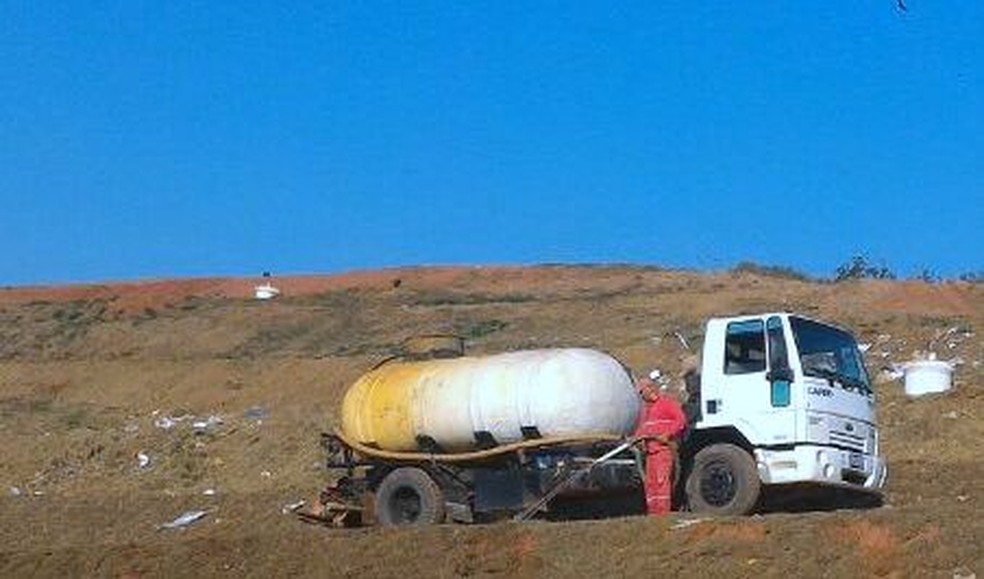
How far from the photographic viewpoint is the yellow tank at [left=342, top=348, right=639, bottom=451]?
623 inches

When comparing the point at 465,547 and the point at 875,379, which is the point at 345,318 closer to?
the point at 875,379

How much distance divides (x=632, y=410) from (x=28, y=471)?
13.9 meters

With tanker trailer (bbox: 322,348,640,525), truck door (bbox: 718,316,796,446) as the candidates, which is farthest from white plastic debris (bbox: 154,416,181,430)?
truck door (bbox: 718,316,796,446)

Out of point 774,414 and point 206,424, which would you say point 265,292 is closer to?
point 206,424

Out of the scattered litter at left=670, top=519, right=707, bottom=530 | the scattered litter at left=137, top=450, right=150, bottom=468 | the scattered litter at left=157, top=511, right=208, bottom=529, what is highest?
the scattered litter at left=137, top=450, right=150, bottom=468

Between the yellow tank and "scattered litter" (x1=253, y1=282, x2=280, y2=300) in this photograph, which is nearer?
the yellow tank

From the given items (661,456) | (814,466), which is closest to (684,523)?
(661,456)

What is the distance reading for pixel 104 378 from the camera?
36.7 m

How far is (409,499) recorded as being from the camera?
1727 centimetres

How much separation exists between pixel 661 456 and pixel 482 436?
6.47 ft

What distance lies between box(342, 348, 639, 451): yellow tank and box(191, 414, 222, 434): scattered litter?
1046 centimetres

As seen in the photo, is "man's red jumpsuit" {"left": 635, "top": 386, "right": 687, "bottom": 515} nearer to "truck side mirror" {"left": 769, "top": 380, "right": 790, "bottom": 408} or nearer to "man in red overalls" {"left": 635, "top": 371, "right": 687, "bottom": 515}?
"man in red overalls" {"left": 635, "top": 371, "right": 687, "bottom": 515}

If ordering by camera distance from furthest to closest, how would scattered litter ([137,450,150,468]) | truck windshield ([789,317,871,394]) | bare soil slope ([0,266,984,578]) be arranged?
scattered litter ([137,450,150,468])
truck windshield ([789,317,871,394])
bare soil slope ([0,266,984,578])

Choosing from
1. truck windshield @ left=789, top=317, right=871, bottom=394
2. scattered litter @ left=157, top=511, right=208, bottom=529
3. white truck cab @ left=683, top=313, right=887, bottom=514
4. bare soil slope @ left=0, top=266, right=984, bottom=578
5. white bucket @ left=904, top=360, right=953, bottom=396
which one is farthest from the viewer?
white bucket @ left=904, top=360, right=953, bottom=396
